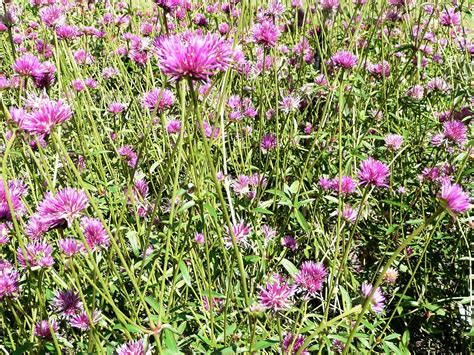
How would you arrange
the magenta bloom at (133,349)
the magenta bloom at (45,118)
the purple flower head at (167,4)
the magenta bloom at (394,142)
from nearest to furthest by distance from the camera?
the magenta bloom at (45,118) → the magenta bloom at (133,349) → the purple flower head at (167,4) → the magenta bloom at (394,142)

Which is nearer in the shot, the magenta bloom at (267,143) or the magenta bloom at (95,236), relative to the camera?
the magenta bloom at (95,236)

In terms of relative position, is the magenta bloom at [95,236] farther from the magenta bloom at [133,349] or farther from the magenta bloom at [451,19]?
the magenta bloom at [451,19]

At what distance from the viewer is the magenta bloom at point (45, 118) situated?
90 cm

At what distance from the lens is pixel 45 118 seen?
90 centimetres

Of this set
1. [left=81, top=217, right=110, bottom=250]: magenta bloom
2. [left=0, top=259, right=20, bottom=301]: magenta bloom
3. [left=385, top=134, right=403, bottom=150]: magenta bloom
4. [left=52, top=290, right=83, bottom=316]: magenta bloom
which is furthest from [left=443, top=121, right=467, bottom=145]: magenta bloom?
[left=0, top=259, right=20, bottom=301]: magenta bloom

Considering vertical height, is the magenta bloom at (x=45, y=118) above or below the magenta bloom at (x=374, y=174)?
above

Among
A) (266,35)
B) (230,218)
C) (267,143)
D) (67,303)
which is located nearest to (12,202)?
(67,303)

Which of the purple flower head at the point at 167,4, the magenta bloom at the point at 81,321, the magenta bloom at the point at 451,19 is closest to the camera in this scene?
the magenta bloom at the point at 81,321

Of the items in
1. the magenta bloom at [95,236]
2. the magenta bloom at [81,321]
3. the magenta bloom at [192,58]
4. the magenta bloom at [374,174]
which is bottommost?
the magenta bloom at [81,321]

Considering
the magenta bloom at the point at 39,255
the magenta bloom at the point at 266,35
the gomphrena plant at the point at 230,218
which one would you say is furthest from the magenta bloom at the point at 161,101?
the magenta bloom at the point at 39,255

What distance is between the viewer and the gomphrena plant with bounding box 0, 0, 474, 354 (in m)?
0.95

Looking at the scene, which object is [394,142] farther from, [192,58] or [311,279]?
[192,58]

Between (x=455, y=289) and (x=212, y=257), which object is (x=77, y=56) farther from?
→ (x=455, y=289)

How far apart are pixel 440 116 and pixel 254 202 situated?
889 mm
